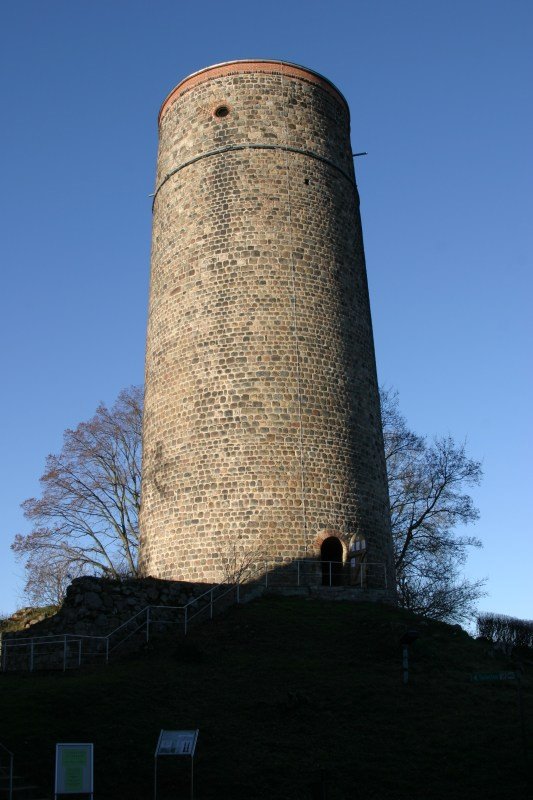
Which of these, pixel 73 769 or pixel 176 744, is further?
pixel 176 744

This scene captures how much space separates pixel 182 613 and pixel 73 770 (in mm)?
8405

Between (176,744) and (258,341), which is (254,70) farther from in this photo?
(176,744)

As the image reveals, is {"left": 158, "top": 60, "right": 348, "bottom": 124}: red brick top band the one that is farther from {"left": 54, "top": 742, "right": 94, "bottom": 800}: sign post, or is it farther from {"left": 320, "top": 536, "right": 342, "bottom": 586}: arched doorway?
{"left": 54, "top": 742, "right": 94, "bottom": 800}: sign post

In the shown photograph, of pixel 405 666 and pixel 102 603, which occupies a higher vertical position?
pixel 102 603

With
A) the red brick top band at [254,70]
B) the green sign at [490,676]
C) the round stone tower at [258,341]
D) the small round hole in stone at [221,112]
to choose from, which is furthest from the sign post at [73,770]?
the red brick top band at [254,70]

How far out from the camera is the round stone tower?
21.1m

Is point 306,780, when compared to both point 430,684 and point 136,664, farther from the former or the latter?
point 136,664

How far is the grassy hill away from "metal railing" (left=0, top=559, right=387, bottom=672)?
70cm

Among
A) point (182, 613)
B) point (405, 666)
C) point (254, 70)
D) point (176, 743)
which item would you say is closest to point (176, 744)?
point (176, 743)

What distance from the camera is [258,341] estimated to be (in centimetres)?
2212

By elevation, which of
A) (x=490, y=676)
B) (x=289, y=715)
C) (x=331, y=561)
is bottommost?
(x=289, y=715)

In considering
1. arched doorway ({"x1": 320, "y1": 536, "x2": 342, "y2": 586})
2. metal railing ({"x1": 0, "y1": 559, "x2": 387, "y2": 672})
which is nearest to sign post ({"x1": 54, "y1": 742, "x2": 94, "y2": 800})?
metal railing ({"x1": 0, "y1": 559, "x2": 387, "y2": 672})

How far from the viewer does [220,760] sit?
38.8 ft

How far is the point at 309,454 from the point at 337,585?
3048 mm
